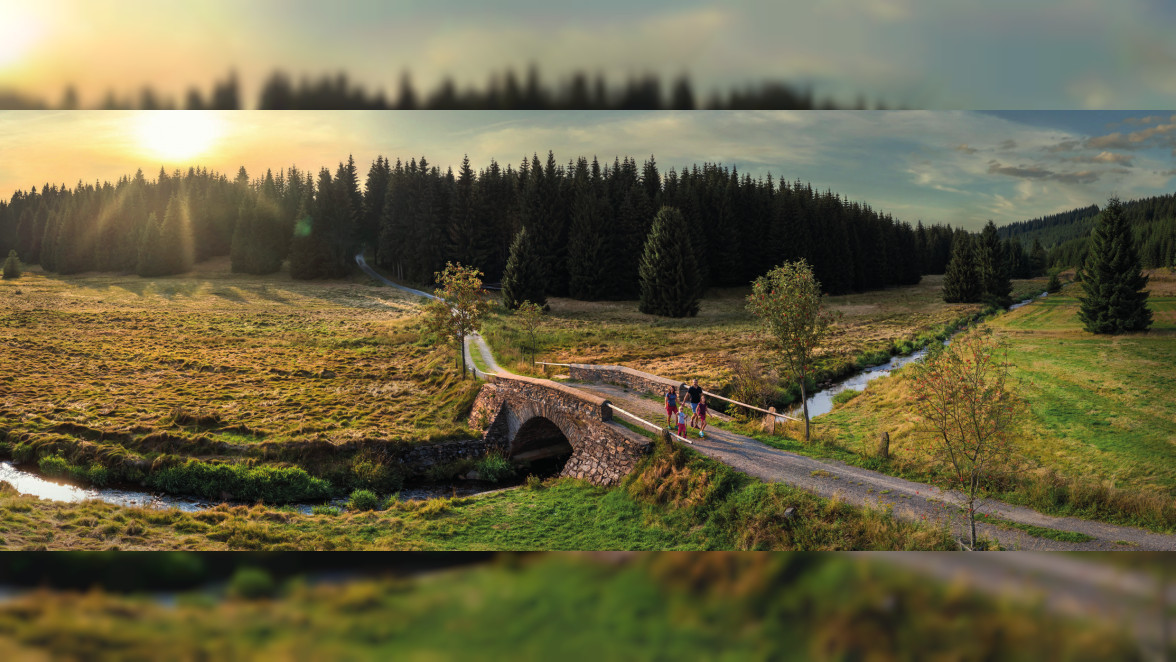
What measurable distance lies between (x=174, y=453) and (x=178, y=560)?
34.7 feet

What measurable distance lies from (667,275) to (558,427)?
5263 millimetres

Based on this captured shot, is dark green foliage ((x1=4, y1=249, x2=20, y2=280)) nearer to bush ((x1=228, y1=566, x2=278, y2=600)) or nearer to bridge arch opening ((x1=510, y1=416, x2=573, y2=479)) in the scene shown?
bush ((x1=228, y1=566, x2=278, y2=600))

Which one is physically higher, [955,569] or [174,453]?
[955,569]

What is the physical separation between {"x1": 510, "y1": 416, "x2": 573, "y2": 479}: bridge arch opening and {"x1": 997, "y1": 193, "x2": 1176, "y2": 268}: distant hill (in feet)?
35.5

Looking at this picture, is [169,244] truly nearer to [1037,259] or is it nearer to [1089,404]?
[1037,259]

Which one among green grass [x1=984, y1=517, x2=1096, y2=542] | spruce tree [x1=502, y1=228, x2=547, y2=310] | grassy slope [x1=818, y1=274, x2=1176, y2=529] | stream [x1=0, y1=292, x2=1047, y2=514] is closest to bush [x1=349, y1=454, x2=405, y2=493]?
stream [x1=0, y1=292, x2=1047, y2=514]

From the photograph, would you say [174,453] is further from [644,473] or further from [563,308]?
[644,473]

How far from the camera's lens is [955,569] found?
169cm

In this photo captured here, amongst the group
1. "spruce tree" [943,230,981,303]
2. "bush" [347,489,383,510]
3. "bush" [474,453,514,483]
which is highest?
"spruce tree" [943,230,981,303]

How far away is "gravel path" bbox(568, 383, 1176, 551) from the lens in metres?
5.50

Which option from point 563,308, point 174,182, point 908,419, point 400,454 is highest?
point 174,182

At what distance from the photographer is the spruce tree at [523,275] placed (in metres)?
10.6

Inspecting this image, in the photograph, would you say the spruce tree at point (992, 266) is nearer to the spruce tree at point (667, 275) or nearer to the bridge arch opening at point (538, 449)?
the spruce tree at point (667, 275)

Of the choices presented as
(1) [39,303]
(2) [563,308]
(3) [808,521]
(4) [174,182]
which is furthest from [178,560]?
(2) [563,308]
